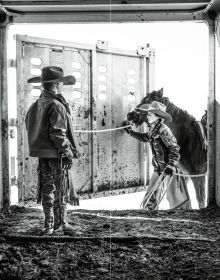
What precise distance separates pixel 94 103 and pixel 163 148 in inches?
54.5

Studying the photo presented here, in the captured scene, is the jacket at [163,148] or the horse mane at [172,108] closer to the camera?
the jacket at [163,148]

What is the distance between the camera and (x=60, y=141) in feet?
14.0

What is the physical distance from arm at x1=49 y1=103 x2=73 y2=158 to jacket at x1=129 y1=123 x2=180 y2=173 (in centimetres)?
201

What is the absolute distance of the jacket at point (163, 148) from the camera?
5914mm

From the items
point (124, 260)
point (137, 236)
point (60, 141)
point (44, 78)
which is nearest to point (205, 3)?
point (44, 78)

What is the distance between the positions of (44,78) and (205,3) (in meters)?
2.20

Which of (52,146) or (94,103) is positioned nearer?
(52,146)

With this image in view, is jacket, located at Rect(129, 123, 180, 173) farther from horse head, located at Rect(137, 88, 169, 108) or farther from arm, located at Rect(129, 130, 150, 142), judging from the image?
horse head, located at Rect(137, 88, 169, 108)

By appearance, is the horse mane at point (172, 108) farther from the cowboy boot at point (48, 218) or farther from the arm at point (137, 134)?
the cowboy boot at point (48, 218)

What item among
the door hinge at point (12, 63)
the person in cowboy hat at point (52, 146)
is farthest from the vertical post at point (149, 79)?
the person in cowboy hat at point (52, 146)

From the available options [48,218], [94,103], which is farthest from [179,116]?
[48,218]

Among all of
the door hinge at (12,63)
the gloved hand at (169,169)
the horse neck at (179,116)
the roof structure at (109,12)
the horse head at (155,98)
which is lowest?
the gloved hand at (169,169)

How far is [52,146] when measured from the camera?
14.3 feet

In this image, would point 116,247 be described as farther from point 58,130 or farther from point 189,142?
point 189,142
